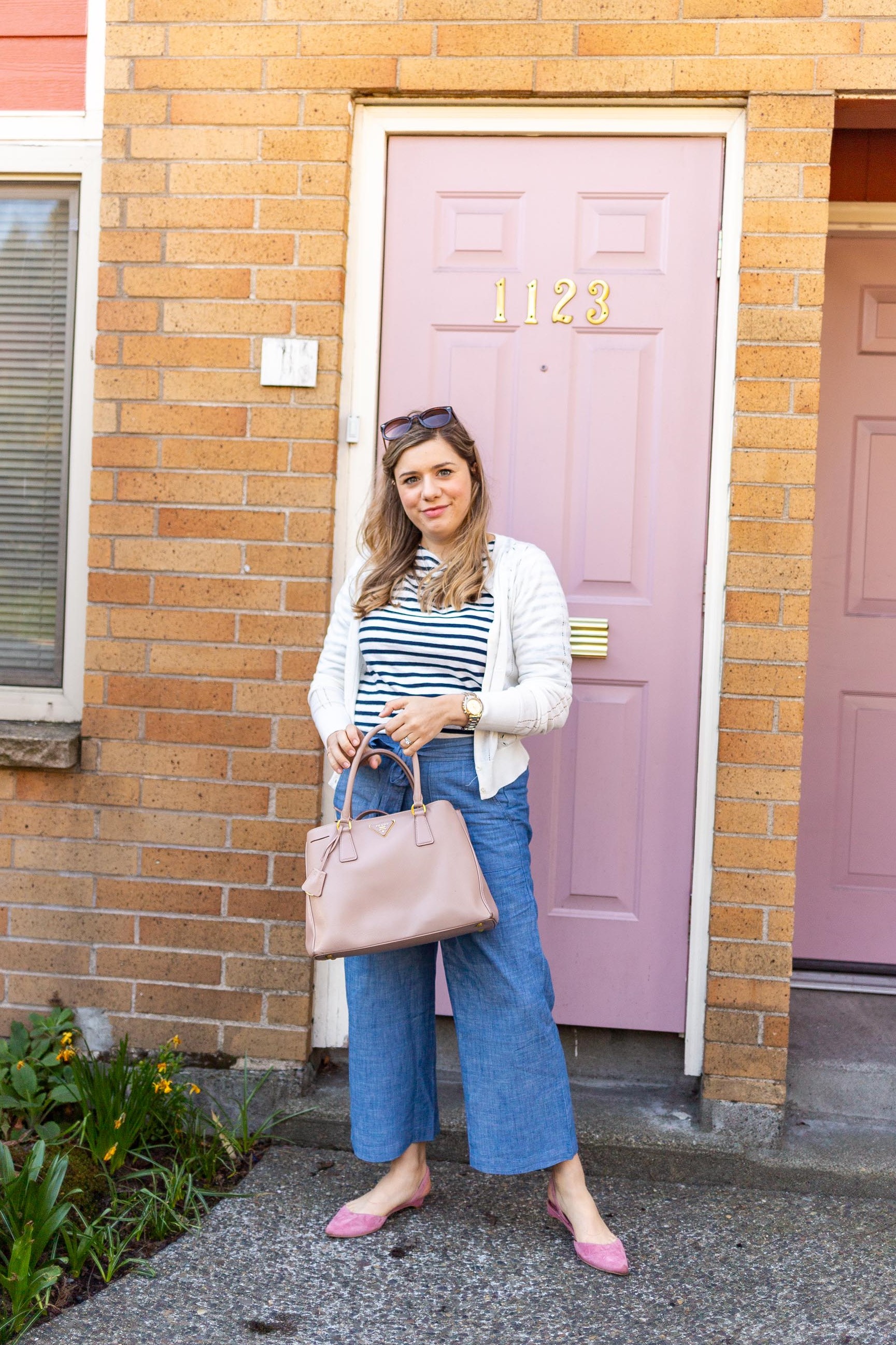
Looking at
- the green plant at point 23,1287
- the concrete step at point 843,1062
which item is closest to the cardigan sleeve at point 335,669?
the green plant at point 23,1287

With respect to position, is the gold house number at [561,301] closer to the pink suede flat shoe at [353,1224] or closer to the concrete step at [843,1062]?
the concrete step at [843,1062]

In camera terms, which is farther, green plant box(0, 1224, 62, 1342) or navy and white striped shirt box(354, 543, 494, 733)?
navy and white striped shirt box(354, 543, 494, 733)

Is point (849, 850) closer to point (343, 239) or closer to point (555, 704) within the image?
point (555, 704)

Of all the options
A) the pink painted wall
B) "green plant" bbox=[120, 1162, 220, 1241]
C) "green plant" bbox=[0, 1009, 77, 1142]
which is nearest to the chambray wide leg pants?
"green plant" bbox=[120, 1162, 220, 1241]

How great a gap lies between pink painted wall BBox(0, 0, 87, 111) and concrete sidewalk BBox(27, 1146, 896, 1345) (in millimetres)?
3150

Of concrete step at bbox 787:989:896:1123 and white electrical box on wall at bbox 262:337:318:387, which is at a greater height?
white electrical box on wall at bbox 262:337:318:387

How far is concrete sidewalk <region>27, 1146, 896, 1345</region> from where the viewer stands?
8.03 ft

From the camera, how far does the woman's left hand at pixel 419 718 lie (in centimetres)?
248

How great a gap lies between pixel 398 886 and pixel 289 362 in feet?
5.33

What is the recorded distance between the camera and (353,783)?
255 cm

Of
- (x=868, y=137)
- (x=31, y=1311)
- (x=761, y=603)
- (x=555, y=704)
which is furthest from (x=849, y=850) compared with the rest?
(x=31, y=1311)

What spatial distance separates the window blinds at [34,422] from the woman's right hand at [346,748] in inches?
56.1

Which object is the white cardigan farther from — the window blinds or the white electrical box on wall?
the window blinds

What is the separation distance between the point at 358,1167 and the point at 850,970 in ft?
5.86
